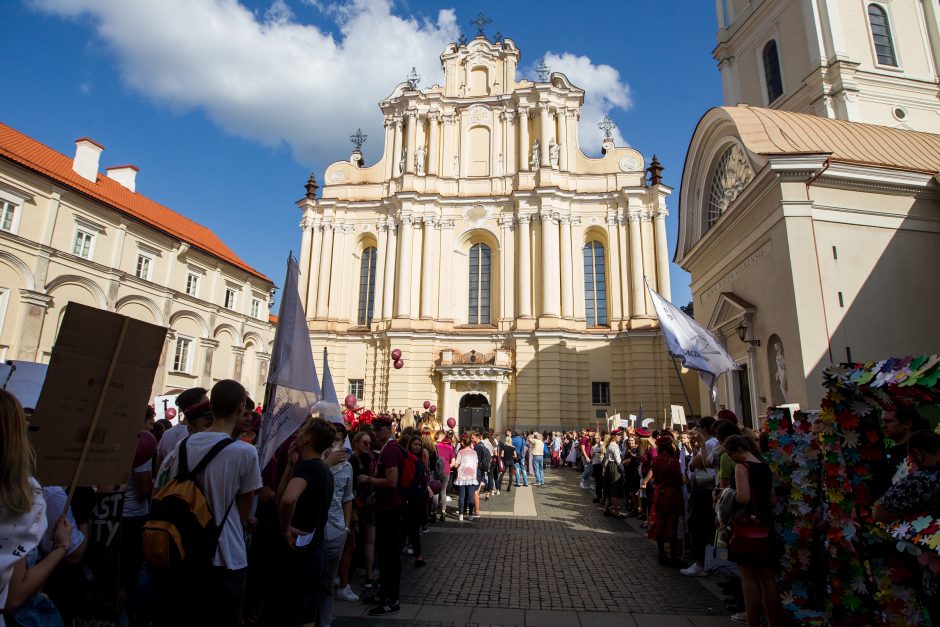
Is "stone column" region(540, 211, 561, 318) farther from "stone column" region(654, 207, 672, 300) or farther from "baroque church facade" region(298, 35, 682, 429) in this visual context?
"stone column" region(654, 207, 672, 300)

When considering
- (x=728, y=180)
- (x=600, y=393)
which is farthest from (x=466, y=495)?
(x=600, y=393)

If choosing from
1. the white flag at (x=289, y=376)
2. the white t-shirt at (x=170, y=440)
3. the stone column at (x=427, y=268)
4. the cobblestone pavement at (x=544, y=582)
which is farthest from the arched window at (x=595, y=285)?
the white t-shirt at (x=170, y=440)

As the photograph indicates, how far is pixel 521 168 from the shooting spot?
2823 cm

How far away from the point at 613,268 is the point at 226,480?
25970mm

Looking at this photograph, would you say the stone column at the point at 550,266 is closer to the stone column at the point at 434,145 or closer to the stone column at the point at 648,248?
the stone column at the point at 648,248

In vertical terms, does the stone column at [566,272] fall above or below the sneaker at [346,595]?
above

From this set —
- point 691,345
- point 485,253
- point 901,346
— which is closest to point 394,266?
point 485,253

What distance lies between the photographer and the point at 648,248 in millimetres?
26734

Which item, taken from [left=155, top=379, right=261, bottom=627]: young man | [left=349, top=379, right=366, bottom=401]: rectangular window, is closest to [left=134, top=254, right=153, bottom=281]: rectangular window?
[left=349, top=379, right=366, bottom=401]: rectangular window

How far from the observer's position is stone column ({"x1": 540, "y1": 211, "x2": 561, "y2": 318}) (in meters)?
25.8

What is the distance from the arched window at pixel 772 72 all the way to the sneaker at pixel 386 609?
80.5 ft

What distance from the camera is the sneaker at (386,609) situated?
16.4 ft

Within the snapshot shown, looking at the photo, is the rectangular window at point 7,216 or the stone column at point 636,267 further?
the stone column at point 636,267

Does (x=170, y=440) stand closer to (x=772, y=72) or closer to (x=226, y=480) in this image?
(x=226, y=480)
